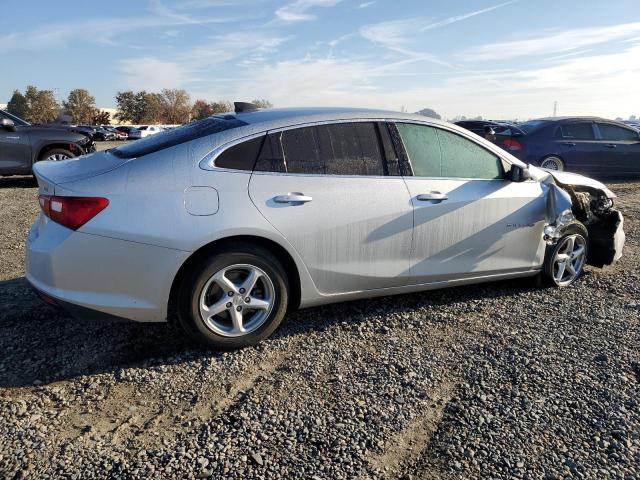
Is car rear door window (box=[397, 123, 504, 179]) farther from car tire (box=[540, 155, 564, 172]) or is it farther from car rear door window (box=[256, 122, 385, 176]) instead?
car tire (box=[540, 155, 564, 172])

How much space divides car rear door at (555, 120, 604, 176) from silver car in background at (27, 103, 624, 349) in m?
7.53

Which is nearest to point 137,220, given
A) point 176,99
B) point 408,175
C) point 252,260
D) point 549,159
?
point 252,260

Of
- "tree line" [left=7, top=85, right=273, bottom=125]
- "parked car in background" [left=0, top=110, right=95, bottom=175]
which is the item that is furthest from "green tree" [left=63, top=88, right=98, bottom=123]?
"parked car in background" [left=0, top=110, right=95, bottom=175]

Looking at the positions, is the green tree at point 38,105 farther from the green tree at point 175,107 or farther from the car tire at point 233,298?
the car tire at point 233,298

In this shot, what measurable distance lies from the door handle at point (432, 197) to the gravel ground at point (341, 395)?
0.92 m

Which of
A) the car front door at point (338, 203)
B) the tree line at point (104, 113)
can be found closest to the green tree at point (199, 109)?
the tree line at point (104, 113)

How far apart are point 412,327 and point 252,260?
136 centimetres

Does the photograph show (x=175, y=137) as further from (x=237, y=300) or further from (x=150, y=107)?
(x=150, y=107)

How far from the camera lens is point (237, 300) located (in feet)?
10.8

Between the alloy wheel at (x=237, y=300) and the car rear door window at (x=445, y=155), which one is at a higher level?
the car rear door window at (x=445, y=155)

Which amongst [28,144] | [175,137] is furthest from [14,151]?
[175,137]

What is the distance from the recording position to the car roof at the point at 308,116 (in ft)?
11.7

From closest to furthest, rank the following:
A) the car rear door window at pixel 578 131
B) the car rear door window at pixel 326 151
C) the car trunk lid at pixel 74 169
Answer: the car trunk lid at pixel 74 169
the car rear door window at pixel 326 151
the car rear door window at pixel 578 131

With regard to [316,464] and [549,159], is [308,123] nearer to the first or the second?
[316,464]
